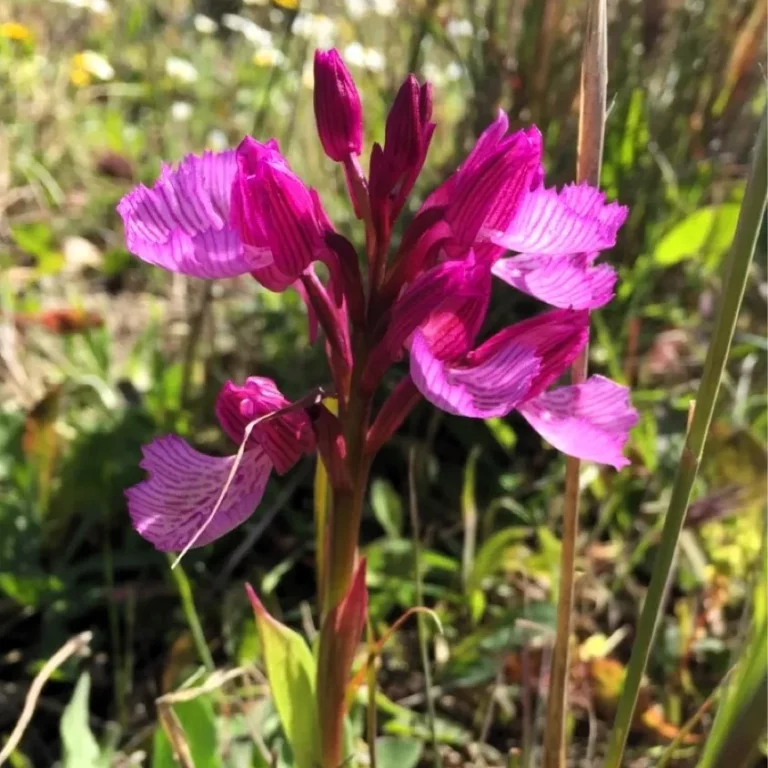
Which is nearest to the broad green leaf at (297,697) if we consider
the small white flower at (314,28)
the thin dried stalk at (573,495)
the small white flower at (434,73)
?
the thin dried stalk at (573,495)

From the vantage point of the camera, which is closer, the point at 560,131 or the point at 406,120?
the point at 406,120

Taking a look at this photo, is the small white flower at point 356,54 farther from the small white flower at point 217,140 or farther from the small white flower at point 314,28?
the small white flower at point 217,140

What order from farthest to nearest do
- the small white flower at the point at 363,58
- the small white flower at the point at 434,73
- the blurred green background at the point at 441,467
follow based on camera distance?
the small white flower at the point at 434,73, the small white flower at the point at 363,58, the blurred green background at the point at 441,467

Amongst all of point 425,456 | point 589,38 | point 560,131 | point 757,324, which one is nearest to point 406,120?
point 589,38

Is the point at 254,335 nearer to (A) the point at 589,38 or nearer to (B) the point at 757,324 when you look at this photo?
(B) the point at 757,324

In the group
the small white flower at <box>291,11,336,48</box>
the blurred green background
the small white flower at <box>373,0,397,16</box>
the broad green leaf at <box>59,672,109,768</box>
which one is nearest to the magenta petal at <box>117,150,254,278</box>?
→ the blurred green background

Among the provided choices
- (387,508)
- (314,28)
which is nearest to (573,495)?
(387,508)

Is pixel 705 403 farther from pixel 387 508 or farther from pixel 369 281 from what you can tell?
pixel 387 508
